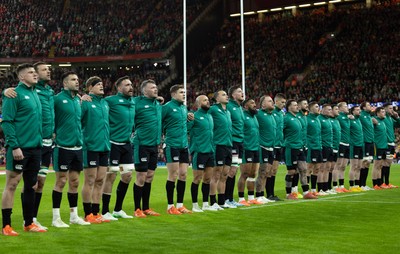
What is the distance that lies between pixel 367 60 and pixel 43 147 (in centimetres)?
3487

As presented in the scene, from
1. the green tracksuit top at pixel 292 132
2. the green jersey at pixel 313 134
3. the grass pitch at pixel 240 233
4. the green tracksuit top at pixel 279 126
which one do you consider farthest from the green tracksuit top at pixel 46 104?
the green jersey at pixel 313 134

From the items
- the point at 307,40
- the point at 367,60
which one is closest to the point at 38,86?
the point at 367,60

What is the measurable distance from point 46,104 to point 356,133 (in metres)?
10.5

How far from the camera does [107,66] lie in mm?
53000

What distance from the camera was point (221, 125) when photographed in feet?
46.1

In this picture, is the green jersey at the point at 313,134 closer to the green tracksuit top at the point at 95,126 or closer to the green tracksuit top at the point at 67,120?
the green tracksuit top at the point at 95,126

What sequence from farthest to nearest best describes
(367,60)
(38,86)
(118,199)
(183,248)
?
(367,60), (118,199), (38,86), (183,248)

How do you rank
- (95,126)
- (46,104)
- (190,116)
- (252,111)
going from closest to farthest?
(46,104), (95,126), (190,116), (252,111)

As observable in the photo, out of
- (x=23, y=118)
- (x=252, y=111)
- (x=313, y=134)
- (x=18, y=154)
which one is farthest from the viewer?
(x=313, y=134)

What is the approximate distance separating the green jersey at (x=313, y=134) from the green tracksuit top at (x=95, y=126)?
671cm

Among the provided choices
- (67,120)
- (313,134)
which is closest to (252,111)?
(313,134)

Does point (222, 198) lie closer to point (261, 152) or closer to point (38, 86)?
point (261, 152)

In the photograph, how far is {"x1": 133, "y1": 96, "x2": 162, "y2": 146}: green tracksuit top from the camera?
12.6 meters

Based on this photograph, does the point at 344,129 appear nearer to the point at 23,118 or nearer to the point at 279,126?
the point at 279,126
